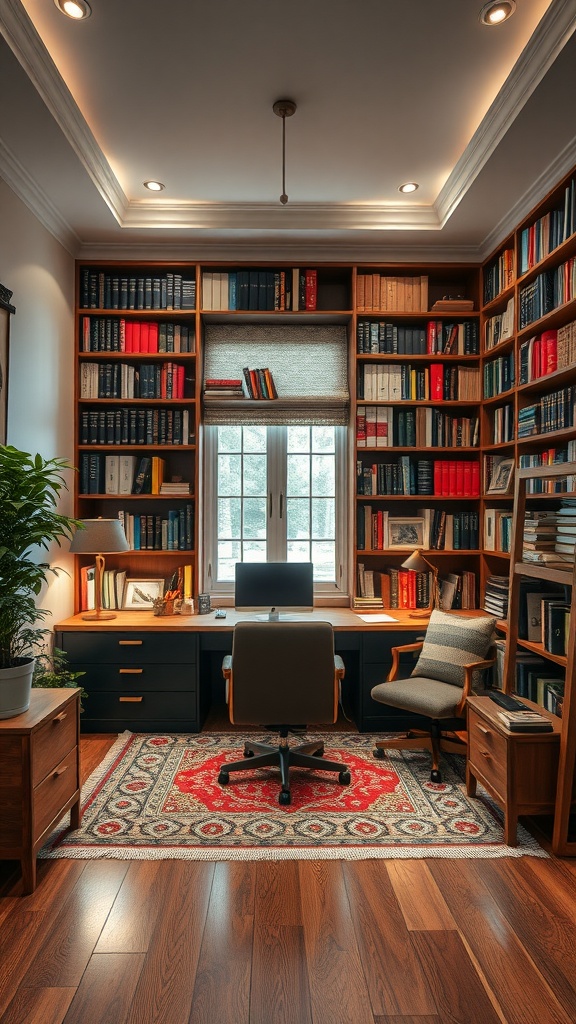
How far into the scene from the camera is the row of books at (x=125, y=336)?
4332mm

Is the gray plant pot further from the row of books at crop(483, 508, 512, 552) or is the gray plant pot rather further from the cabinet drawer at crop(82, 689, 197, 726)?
the row of books at crop(483, 508, 512, 552)

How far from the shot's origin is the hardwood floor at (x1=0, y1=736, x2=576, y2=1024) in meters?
1.76

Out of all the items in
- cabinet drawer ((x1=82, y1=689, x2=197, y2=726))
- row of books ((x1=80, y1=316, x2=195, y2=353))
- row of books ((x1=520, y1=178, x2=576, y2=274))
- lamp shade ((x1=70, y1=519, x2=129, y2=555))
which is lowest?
cabinet drawer ((x1=82, y1=689, x2=197, y2=726))

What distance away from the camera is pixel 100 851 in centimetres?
258

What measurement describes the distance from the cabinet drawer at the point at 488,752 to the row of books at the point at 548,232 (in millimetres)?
2301

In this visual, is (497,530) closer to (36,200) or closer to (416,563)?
(416,563)

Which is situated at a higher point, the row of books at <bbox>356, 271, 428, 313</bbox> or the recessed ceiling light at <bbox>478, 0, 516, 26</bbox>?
the recessed ceiling light at <bbox>478, 0, 516, 26</bbox>

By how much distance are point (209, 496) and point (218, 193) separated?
1933 mm

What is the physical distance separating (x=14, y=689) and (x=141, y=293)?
2865 mm

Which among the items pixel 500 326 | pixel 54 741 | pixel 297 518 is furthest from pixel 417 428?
pixel 54 741

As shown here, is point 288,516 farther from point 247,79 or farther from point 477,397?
point 247,79

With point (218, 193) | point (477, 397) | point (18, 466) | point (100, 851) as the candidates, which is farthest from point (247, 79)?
point (100, 851)

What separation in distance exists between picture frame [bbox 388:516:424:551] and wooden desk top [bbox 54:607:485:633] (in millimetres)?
470

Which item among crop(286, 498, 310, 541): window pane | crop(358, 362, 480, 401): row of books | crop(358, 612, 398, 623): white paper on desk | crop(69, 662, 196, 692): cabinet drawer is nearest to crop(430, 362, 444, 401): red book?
crop(358, 362, 480, 401): row of books
